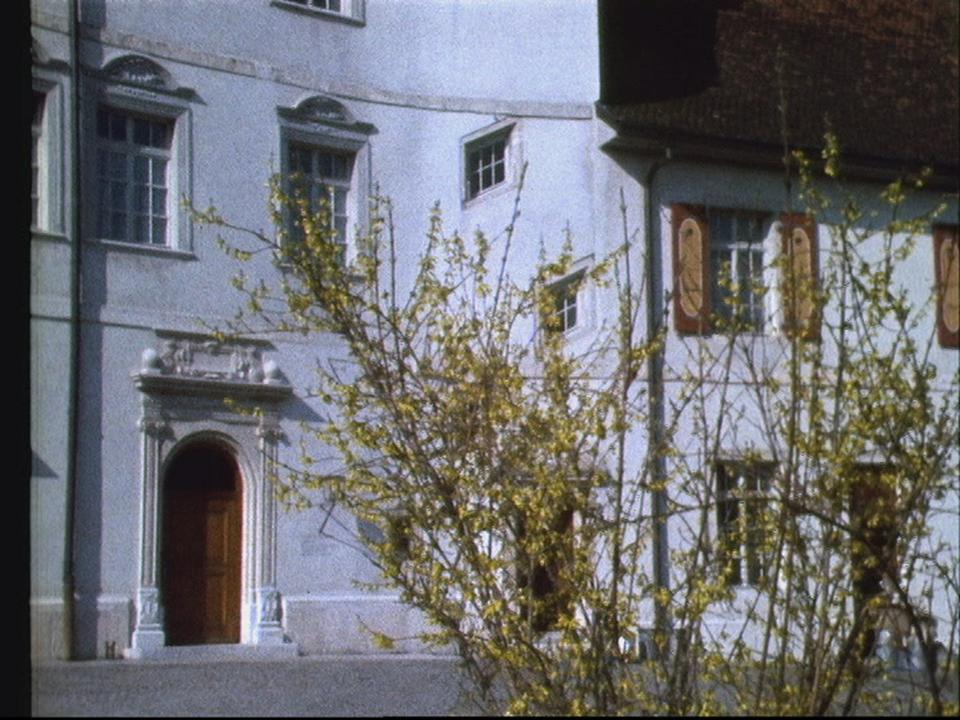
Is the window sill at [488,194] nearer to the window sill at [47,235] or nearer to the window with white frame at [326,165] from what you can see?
the window with white frame at [326,165]

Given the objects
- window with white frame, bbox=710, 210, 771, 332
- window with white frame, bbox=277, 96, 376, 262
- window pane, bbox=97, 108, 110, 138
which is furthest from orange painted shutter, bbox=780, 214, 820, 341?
window pane, bbox=97, 108, 110, 138

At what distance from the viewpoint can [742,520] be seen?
3834 mm

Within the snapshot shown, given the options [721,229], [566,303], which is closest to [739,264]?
[721,229]

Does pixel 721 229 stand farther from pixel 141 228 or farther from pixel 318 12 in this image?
pixel 141 228

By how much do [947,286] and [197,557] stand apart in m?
1.94

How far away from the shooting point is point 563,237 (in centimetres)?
384

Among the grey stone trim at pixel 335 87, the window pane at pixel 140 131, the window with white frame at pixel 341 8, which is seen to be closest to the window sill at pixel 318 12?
the window with white frame at pixel 341 8

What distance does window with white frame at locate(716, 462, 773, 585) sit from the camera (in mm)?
3834

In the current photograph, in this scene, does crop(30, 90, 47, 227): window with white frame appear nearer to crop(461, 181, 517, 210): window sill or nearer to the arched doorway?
the arched doorway

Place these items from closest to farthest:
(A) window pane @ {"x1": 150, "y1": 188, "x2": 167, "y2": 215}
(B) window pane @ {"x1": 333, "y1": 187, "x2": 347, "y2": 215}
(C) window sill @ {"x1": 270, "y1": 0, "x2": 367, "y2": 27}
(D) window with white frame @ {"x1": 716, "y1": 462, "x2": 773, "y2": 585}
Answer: (A) window pane @ {"x1": 150, "y1": 188, "x2": 167, "y2": 215}, (C) window sill @ {"x1": 270, "y1": 0, "x2": 367, "y2": 27}, (B) window pane @ {"x1": 333, "y1": 187, "x2": 347, "y2": 215}, (D) window with white frame @ {"x1": 716, "y1": 462, "x2": 773, "y2": 585}

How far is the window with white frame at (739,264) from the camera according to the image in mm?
3865

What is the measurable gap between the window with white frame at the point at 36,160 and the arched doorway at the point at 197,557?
0.59 meters

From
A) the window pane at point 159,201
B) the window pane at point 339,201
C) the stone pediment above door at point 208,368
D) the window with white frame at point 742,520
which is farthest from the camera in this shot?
the window with white frame at point 742,520

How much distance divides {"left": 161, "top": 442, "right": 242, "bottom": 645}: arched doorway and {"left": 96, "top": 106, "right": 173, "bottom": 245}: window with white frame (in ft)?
1.56
